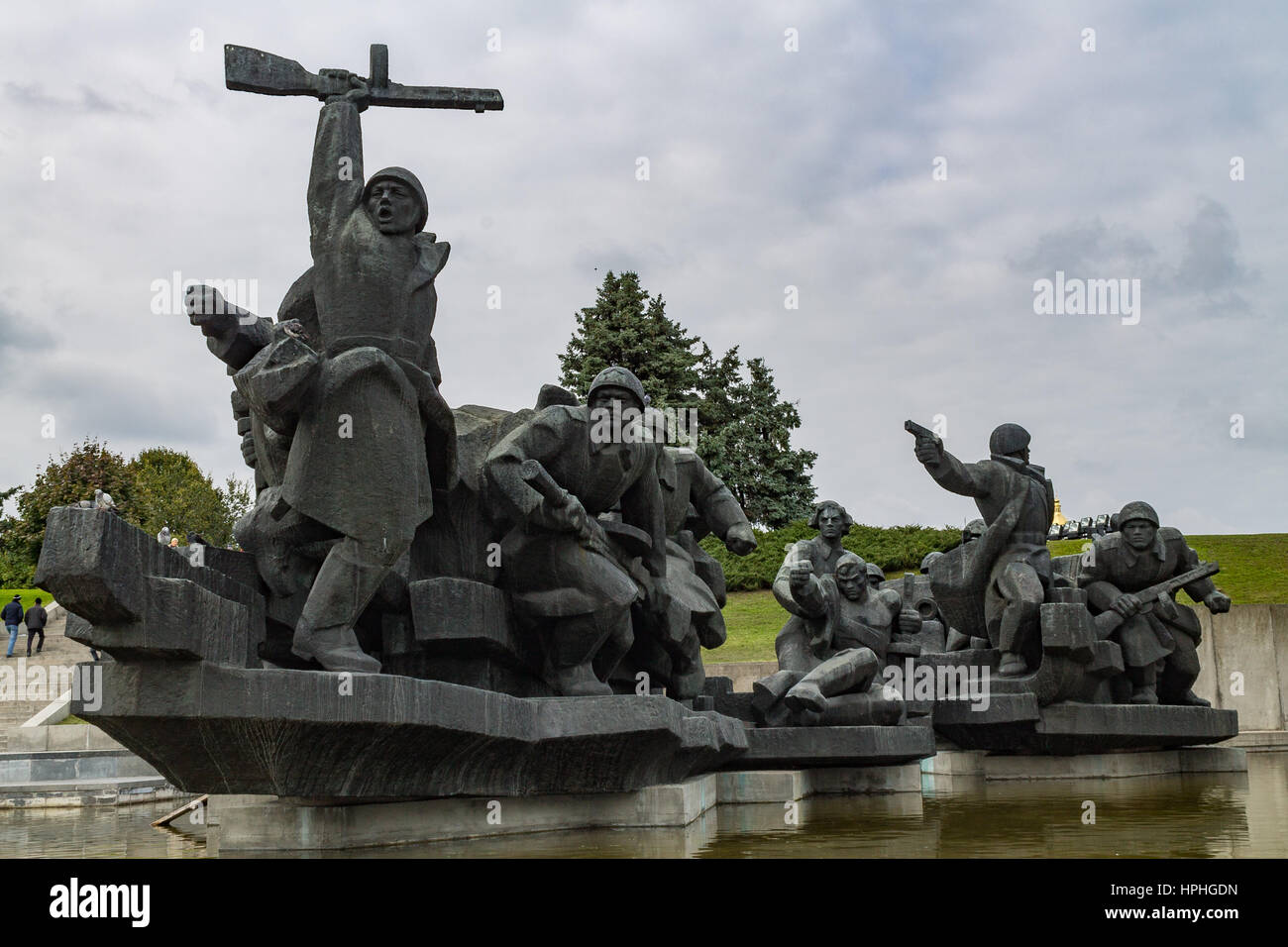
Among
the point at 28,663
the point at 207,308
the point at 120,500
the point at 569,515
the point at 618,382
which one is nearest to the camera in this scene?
the point at 207,308

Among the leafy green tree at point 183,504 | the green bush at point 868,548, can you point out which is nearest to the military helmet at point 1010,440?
the green bush at point 868,548

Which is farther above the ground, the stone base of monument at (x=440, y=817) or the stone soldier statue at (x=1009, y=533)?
the stone soldier statue at (x=1009, y=533)

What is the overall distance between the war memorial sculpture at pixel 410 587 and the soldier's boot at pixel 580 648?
0.01 meters

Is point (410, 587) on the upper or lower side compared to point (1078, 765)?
upper

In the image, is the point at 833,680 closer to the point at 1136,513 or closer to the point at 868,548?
the point at 1136,513

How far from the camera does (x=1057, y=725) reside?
34.4 feet

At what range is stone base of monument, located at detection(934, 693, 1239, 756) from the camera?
408 inches

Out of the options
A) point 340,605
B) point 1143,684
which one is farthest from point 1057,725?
point 340,605


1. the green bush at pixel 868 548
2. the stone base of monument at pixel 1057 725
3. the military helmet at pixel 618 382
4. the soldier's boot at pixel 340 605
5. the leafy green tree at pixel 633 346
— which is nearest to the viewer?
the soldier's boot at pixel 340 605

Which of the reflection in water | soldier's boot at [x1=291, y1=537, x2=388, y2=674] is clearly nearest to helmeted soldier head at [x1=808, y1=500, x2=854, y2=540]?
the reflection in water

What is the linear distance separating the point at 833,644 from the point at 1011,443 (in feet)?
8.84

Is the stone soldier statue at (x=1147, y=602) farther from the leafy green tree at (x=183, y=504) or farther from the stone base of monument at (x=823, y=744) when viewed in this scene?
the leafy green tree at (x=183, y=504)

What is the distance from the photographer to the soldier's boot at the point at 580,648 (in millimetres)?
6902

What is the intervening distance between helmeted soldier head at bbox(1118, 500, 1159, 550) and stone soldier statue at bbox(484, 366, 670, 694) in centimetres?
587
